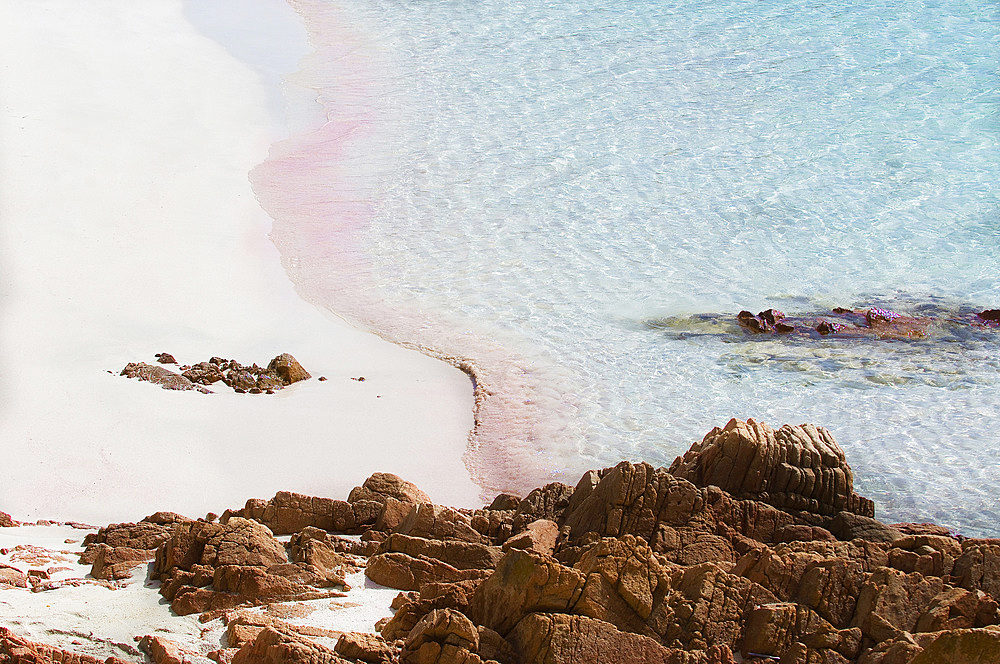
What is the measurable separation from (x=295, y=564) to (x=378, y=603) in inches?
18.1

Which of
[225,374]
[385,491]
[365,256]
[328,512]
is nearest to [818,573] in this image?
[385,491]

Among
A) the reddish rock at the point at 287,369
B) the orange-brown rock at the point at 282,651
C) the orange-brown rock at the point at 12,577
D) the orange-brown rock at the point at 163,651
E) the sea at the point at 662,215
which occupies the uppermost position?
the sea at the point at 662,215

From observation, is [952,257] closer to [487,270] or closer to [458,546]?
[487,270]

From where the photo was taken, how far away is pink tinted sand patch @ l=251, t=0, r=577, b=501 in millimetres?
6949

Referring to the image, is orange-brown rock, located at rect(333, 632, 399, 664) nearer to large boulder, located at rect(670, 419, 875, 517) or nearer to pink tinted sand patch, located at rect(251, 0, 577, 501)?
large boulder, located at rect(670, 419, 875, 517)

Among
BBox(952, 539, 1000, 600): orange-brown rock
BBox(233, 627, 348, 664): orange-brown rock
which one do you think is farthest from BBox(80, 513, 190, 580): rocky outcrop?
BBox(952, 539, 1000, 600): orange-brown rock

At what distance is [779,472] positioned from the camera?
503 cm

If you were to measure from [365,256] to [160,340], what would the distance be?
2517 mm

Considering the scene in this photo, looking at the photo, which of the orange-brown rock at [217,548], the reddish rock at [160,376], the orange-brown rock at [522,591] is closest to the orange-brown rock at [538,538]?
the orange-brown rock at [522,591]

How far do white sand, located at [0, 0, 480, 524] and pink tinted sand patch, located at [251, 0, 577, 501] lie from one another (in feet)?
0.59

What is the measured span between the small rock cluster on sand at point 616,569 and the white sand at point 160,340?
3.02ft

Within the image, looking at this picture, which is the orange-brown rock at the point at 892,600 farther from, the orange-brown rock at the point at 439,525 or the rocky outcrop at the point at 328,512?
the rocky outcrop at the point at 328,512

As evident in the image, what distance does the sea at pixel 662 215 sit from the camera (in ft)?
24.1

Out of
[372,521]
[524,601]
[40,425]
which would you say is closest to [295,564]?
[372,521]
